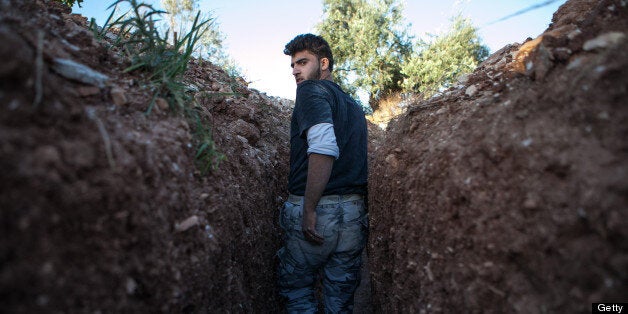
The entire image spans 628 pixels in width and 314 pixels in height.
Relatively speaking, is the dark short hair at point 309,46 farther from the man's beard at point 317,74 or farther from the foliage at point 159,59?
the foliage at point 159,59

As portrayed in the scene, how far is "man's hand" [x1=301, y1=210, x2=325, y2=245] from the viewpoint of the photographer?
2238 mm

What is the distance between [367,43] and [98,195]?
11714mm

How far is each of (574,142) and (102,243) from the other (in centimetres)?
163

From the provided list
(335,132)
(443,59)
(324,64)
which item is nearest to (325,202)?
(335,132)

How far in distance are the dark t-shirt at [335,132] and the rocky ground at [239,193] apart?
418mm

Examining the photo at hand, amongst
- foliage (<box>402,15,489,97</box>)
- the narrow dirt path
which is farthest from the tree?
the narrow dirt path

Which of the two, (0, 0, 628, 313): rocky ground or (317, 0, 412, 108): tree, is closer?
(0, 0, 628, 313): rocky ground

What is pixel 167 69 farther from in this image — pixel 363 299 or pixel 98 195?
pixel 363 299

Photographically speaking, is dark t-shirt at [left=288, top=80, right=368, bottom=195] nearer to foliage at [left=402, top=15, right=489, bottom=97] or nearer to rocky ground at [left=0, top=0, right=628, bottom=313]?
rocky ground at [left=0, top=0, right=628, bottom=313]

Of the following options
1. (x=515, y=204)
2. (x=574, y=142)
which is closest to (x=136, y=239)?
(x=515, y=204)

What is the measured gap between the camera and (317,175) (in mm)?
2162

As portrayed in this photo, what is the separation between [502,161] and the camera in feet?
4.47

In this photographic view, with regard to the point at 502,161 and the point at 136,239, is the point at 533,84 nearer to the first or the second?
the point at 502,161

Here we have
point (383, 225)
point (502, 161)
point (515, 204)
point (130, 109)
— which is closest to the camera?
point (515, 204)
